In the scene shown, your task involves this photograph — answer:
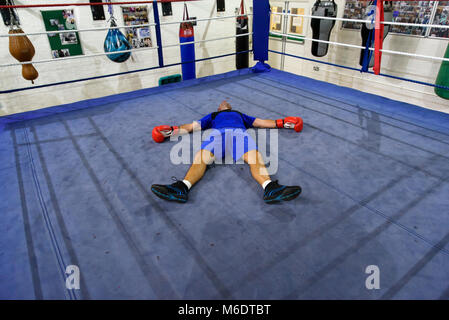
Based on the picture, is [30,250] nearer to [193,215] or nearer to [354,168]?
[193,215]

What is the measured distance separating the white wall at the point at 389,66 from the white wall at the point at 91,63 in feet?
4.61

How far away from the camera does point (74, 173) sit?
2094 mm

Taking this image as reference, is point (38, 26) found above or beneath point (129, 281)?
above

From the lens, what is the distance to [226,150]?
2227 mm

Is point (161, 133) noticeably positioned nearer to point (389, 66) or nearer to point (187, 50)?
point (187, 50)

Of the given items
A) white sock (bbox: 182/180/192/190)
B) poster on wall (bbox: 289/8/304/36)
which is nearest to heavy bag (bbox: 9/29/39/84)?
white sock (bbox: 182/180/192/190)

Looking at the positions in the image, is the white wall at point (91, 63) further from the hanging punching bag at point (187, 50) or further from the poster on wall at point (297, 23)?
the poster on wall at point (297, 23)

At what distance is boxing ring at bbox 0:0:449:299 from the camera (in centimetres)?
131

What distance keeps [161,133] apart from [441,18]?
327cm

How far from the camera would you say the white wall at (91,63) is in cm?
366

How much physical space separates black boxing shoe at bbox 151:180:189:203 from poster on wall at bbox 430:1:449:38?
3.39 metres

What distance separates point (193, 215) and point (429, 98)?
338cm

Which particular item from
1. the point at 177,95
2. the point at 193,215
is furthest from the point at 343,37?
the point at 193,215

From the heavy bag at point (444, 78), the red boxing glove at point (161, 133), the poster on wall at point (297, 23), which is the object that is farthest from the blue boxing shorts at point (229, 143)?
the poster on wall at point (297, 23)
